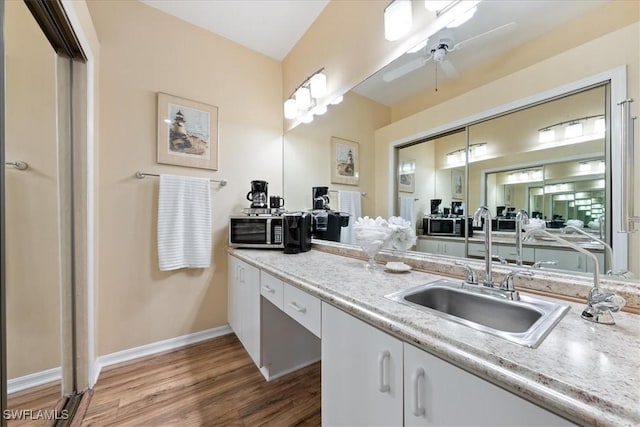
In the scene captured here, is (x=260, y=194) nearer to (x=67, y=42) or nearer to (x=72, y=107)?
(x=72, y=107)

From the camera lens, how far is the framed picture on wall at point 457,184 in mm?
1254

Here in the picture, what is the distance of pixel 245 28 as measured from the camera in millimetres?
2248

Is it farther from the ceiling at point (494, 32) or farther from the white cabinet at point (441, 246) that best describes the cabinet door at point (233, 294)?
the ceiling at point (494, 32)

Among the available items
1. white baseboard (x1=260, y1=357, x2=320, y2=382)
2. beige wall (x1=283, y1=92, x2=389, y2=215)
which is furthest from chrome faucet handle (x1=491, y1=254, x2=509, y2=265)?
white baseboard (x1=260, y1=357, x2=320, y2=382)

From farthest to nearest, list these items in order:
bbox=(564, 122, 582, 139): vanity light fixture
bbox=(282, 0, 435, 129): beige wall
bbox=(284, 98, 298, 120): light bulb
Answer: bbox=(284, 98, 298, 120): light bulb
bbox=(282, 0, 435, 129): beige wall
bbox=(564, 122, 582, 139): vanity light fixture

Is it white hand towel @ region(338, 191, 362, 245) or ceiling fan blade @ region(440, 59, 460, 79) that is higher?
ceiling fan blade @ region(440, 59, 460, 79)

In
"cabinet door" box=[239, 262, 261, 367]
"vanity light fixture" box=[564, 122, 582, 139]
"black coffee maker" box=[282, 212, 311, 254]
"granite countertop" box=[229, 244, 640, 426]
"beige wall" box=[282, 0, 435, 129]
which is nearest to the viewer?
"granite countertop" box=[229, 244, 640, 426]

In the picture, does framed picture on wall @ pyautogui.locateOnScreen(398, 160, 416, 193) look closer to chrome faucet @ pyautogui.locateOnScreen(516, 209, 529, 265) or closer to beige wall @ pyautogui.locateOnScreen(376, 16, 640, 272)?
beige wall @ pyautogui.locateOnScreen(376, 16, 640, 272)

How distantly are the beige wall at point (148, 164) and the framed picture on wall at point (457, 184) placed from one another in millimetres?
1852

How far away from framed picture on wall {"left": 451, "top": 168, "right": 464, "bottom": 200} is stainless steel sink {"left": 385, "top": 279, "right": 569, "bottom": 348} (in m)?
0.46

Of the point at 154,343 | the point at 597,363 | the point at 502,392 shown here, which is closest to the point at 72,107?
the point at 154,343

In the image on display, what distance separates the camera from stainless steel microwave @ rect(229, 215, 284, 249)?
2.04 m

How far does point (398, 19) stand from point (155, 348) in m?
2.85

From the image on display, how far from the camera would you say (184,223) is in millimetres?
2041
